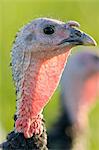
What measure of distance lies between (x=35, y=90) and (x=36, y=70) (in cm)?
11

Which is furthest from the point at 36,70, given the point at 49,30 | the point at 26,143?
the point at 26,143

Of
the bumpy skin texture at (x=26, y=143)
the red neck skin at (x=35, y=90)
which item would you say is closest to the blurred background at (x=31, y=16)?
the red neck skin at (x=35, y=90)

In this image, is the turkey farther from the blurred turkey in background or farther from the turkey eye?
the blurred turkey in background

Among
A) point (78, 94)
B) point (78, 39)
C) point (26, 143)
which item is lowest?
point (26, 143)

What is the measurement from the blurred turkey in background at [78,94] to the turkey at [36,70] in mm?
2469

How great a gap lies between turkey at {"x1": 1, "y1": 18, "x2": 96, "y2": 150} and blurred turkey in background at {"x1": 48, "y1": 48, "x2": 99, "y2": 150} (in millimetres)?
2469

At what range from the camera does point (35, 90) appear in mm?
4727

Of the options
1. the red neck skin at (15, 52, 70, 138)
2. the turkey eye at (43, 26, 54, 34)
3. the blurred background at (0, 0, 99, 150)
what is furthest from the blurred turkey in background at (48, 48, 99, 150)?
the turkey eye at (43, 26, 54, 34)

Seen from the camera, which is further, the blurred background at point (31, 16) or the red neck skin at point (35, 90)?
the blurred background at point (31, 16)

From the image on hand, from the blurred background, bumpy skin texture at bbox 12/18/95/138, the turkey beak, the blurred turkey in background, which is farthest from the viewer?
the blurred background

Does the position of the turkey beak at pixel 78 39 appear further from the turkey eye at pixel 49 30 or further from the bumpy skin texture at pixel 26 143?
the bumpy skin texture at pixel 26 143

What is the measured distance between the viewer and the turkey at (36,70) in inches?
181

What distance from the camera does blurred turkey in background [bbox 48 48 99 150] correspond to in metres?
7.44

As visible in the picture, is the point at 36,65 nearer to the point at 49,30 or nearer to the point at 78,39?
the point at 49,30
